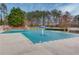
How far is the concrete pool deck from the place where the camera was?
328 cm

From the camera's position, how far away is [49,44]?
11.0ft

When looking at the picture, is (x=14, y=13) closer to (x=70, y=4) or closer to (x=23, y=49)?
(x=23, y=49)

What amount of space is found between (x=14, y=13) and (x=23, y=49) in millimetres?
684

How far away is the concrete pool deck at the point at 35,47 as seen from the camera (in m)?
3.28

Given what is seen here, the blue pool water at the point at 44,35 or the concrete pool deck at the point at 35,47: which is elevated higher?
the blue pool water at the point at 44,35

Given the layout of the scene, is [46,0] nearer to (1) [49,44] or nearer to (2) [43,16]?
(2) [43,16]

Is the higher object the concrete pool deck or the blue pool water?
the blue pool water

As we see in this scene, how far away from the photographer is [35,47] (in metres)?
3.31

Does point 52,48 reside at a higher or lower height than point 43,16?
lower

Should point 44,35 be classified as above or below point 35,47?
above
